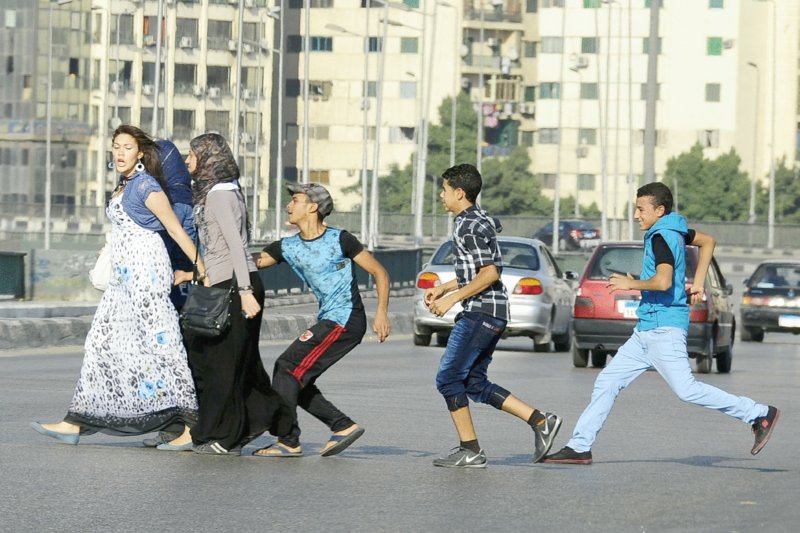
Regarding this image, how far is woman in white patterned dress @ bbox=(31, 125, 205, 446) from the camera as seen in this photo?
36.7ft

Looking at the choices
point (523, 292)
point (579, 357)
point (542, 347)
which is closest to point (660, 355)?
point (579, 357)

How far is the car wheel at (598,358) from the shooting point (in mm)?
23109

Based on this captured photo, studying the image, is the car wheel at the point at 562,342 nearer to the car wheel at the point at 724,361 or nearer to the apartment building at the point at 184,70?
the car wheel at the point at 724,361

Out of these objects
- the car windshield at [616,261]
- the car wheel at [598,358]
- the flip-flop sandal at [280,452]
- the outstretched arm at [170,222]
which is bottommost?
the car wheel at [598,358]

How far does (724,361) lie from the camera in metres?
22.9

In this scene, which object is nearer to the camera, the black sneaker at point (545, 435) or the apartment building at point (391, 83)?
the black sneaker at point (545, 435)

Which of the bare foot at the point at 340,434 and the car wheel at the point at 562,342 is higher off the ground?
the bare foot at the point at 340,434

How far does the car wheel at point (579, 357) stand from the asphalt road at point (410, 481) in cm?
668

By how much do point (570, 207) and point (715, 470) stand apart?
368 ft

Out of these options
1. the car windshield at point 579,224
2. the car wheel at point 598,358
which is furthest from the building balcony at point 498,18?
the car wheel at point 598,358

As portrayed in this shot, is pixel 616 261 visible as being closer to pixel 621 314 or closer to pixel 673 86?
pixel 621 314

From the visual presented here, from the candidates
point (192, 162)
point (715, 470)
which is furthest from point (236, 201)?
point (715, 470)

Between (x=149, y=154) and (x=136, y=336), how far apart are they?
992mm

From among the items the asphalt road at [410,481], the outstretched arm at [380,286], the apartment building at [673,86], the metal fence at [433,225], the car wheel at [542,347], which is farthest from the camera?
the apartment building at [673,86]
